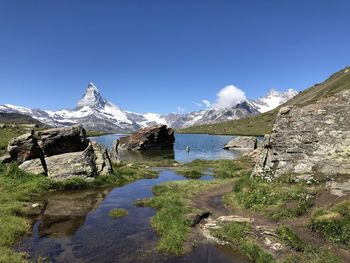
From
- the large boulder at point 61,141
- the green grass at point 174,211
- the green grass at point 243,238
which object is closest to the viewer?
the green grass at point 243,238

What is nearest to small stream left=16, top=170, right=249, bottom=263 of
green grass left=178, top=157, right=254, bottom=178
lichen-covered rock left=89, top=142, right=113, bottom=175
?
lichen-covered rock left=89, top=142, right=113, bottom=175

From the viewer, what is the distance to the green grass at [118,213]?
29.4 meters

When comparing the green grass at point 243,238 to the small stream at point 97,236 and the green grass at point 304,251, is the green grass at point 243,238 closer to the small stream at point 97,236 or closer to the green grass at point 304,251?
the small stream at point 97,236

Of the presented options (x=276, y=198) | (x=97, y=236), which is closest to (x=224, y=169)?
(x=276, y=198)

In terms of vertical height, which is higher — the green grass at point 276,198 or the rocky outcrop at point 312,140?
the rocky outcrop at point 312,140

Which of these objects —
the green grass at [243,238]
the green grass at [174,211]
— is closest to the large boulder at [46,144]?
the green grass at [174,211]

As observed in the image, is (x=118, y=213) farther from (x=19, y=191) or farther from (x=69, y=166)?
(x=69, y=166)

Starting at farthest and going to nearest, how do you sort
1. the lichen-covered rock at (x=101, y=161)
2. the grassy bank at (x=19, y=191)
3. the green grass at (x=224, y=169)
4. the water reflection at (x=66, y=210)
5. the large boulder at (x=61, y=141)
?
the green grass at (x=224, y=169) < the lichen-covered rock at (x=101, y=161) < the large boulder at (x=61, y=141) < the water reflection at (x=66, y=210) < the grassy bank at (x=19, y=191)

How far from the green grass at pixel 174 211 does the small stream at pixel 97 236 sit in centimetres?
74

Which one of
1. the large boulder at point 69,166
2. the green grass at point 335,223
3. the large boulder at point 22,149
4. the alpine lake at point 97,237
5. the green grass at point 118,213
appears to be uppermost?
the large boulder at point 22,149

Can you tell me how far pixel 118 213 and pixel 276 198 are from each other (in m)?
14.2

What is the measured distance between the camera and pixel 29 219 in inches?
1087

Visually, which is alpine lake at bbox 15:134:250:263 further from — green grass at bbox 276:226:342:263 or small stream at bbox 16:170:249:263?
green grass at bbox 276:226:342:263

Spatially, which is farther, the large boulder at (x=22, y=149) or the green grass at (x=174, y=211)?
the large boulder at (x=22, y=149)
